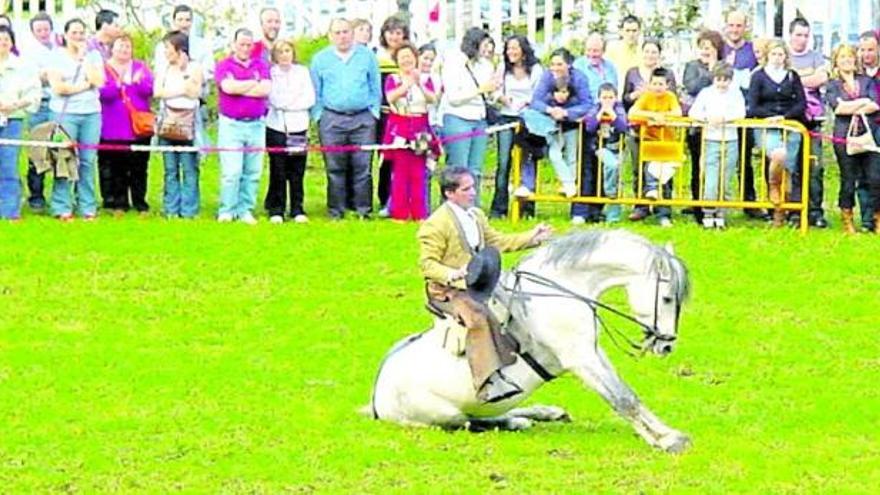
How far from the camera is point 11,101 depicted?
20.8 m

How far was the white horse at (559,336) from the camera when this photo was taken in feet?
42.0

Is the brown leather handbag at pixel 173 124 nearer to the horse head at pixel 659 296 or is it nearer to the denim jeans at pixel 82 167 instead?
the denim jeans at pixel 82 167

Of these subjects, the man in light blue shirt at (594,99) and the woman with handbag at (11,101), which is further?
the man in light blue shirt at (594,99)

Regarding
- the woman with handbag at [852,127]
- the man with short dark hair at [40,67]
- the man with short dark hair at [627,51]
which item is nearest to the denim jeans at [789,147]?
the woman with handbag at [852,127]

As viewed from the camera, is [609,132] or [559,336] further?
[609,132]

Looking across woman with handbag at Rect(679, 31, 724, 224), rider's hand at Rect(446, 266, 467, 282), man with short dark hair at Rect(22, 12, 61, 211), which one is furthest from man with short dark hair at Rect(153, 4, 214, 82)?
rider's hand at Rect(446, 266, 467, 282)

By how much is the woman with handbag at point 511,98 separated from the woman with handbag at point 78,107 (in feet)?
13.1

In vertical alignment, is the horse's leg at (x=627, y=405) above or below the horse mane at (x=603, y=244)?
below

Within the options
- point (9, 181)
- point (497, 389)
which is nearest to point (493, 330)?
point (497, 389)

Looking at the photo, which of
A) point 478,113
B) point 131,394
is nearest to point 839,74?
point 478,113

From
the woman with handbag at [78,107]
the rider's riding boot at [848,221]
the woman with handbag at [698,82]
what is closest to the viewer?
the woman with handbag at [78,107]

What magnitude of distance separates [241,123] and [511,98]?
9.09ft

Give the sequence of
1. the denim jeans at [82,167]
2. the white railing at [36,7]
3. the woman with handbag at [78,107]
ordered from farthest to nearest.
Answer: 1. the white railing at [36,7]
2. the denim jeans at [82,167]
3. the woman with handbag at [78,107]

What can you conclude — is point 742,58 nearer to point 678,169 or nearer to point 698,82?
point 698,82
